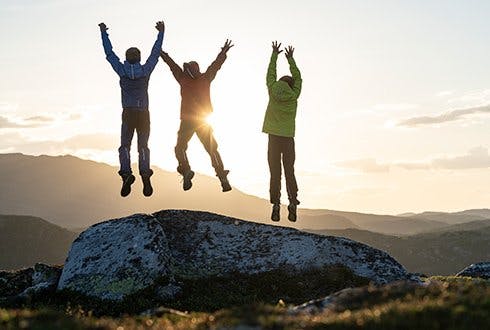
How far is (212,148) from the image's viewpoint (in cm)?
2427

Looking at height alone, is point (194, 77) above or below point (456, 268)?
above

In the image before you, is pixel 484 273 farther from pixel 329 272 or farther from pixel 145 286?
pixel 145 286

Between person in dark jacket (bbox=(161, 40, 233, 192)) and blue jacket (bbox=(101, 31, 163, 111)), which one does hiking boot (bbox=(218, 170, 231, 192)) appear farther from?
blue jacket (bbox=(101, 31, 163, 111))

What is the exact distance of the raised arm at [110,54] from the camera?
21781 millimetres

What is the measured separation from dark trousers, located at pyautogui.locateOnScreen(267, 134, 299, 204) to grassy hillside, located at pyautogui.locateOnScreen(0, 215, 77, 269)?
5855 inches

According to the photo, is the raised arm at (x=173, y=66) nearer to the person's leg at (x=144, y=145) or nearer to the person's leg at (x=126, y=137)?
the person's leg at (x=144, y=145)

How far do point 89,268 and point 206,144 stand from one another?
21.7 feet

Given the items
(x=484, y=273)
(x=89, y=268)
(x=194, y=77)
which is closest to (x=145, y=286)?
(x=89, y=268)

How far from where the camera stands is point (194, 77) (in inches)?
905

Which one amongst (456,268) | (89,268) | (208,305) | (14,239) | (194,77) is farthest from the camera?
(14,239)

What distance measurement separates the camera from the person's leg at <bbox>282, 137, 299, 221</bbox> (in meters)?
23.3

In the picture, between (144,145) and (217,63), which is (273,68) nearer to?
(217,63)

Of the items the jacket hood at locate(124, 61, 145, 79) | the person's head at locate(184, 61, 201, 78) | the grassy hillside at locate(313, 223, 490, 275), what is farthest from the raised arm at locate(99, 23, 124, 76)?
the grassy hillside at locate(313, 223, 490, 275)

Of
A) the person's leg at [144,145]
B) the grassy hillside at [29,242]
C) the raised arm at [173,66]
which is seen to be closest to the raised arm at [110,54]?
the person's leg at [144,145]
